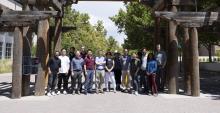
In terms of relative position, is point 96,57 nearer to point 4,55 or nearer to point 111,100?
point 111,100

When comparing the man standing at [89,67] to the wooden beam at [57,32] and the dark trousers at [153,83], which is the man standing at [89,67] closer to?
the dark trousers at [153,83]

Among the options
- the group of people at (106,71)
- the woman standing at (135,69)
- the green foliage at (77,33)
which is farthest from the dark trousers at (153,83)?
the green foliage at (77,33)

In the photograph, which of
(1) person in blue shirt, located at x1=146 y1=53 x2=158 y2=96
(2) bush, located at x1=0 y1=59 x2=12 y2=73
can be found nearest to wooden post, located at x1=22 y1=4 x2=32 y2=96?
(1) person in blue shirt, located at x1=146 y1=53 x2=158 y2=96

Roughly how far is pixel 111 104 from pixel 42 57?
4047mm

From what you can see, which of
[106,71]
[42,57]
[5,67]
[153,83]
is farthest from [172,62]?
[5,67]

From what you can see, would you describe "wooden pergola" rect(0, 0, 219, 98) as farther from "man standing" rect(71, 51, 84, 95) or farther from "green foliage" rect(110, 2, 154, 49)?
"green foliage" rect(110, 2, 154, 49)

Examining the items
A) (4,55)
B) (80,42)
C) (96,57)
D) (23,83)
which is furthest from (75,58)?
(80,42)

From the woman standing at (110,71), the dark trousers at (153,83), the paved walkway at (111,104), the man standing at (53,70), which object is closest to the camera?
the paved walkway at (111,104)

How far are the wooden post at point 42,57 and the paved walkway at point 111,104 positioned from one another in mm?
648

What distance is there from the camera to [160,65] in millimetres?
15875

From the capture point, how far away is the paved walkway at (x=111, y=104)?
11.0m

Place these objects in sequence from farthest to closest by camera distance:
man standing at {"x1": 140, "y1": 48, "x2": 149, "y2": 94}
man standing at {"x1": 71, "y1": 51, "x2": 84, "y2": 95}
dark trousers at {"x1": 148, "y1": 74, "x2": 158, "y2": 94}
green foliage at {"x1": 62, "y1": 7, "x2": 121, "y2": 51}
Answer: green foliage at {"x1": 62, "y1": 7, "x2": 121, "y2": 51}, man standing at {"x1": 140, "y1": 48, "x2": 149, "y2": 94}, man standing at {"x1": 71, "y1": 51, "x2": 84, "y2": 95}, dark trousers at {"x1": 148, "y1": 74, "x2": 158, "y2": 94}

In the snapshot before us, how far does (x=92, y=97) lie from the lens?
564 inches

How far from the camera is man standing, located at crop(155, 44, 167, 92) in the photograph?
619 inches
